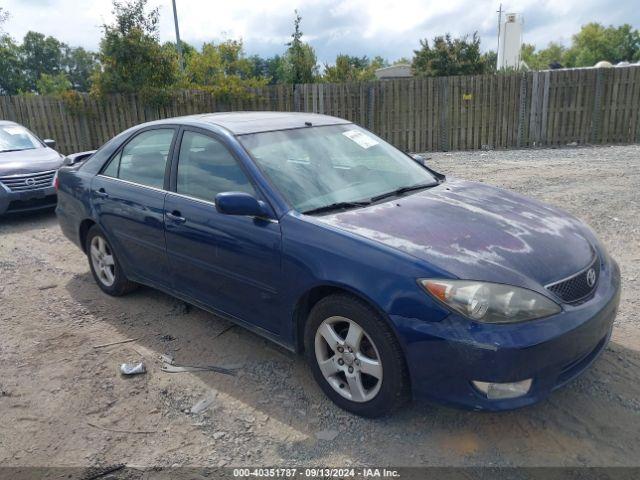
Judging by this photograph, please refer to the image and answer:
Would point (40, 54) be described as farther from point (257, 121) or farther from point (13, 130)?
point (257, 121)

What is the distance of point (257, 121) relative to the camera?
3.97 meters

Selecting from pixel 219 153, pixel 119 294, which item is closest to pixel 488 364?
pixel 219 153

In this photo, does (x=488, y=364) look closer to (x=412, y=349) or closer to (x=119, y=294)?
(x=412, y=349)

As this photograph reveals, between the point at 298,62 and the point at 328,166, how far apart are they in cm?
1509

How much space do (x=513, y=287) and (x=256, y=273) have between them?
1524 millimetres

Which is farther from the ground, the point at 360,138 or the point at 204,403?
the point at 360,138

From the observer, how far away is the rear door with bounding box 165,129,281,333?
10.5 feet

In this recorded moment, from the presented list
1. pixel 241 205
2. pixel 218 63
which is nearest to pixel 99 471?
pixel 241 205

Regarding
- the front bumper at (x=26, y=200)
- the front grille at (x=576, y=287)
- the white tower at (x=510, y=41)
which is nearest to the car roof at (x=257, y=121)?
the front grille at (x=576, y=287)

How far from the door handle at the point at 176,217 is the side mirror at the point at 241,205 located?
0.66 metres

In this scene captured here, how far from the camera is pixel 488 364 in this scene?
7.96 feet

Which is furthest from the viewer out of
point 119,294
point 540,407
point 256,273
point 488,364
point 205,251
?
point 119,294

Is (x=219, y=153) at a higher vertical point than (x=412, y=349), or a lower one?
higher

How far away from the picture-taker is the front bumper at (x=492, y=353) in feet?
7.95
